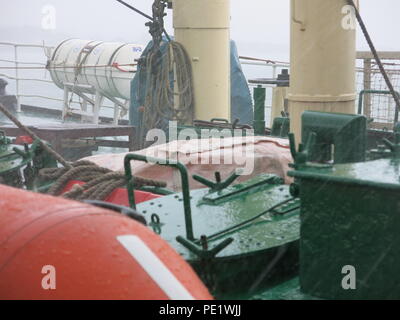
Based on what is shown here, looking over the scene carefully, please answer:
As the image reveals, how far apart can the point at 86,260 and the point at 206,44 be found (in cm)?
735

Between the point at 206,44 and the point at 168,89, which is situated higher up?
the point at 206,44

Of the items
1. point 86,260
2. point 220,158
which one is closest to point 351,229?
point 86,260

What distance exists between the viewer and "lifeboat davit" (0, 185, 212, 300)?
2080mm

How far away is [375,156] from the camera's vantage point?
385 centimetres

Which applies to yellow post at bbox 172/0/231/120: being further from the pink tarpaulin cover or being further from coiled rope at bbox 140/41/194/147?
the pink tarpaulin cover

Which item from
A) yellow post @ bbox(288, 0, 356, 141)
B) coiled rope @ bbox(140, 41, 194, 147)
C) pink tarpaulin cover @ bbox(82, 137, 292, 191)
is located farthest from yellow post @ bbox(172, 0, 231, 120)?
pink tarpaulin cover @ bbox(82, 137, 292, 191)

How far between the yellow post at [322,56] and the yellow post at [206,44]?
3.16 metres

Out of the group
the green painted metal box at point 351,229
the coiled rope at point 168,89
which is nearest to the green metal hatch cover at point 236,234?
the green painted metal box at point 351,229

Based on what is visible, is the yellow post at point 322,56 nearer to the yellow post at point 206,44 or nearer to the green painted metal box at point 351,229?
the green painted metal box at point 351,229

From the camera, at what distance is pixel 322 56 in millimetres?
6012

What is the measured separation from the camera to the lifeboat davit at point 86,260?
2.08 m

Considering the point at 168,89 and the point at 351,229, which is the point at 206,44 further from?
the point at 351,229
